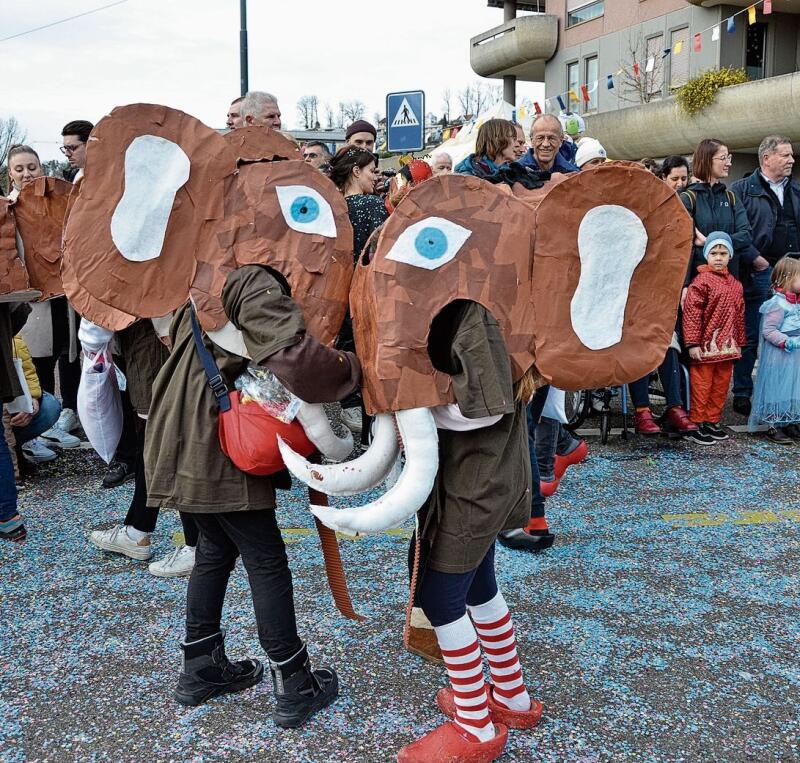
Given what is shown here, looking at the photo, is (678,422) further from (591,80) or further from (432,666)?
(591,80)

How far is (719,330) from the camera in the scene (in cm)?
579

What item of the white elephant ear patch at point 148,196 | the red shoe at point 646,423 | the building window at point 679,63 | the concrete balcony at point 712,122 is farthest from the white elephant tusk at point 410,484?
the building window at point 679,63

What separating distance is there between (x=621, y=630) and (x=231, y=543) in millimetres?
1538

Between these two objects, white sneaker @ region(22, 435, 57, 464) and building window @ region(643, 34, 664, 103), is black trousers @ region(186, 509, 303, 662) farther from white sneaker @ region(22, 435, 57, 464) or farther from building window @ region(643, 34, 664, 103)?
building window @ region(643, 34, 664, 103)

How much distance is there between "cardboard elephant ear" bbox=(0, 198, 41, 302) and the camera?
13.3 ft

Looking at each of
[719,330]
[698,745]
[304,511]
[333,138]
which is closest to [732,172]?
[333,138]

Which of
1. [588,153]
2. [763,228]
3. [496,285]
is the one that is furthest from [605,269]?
[763,228]

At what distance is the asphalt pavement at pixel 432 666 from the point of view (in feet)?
8.00

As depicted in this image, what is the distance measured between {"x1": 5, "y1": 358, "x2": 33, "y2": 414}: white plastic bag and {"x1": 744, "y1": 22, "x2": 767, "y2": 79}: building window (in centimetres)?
2007

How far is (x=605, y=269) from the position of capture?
7.24ft

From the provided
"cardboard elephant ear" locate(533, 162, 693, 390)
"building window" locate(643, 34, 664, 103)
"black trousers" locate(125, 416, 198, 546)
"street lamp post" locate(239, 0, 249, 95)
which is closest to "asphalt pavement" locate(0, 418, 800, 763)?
"black trousers" locate(125, 416, 198, 546)

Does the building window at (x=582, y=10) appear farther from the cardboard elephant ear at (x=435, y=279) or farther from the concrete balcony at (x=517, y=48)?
the cardboard elephant ear at (x=435, y=279)

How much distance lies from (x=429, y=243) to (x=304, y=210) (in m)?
0.39

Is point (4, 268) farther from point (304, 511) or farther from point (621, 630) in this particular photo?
point (621, 630)
